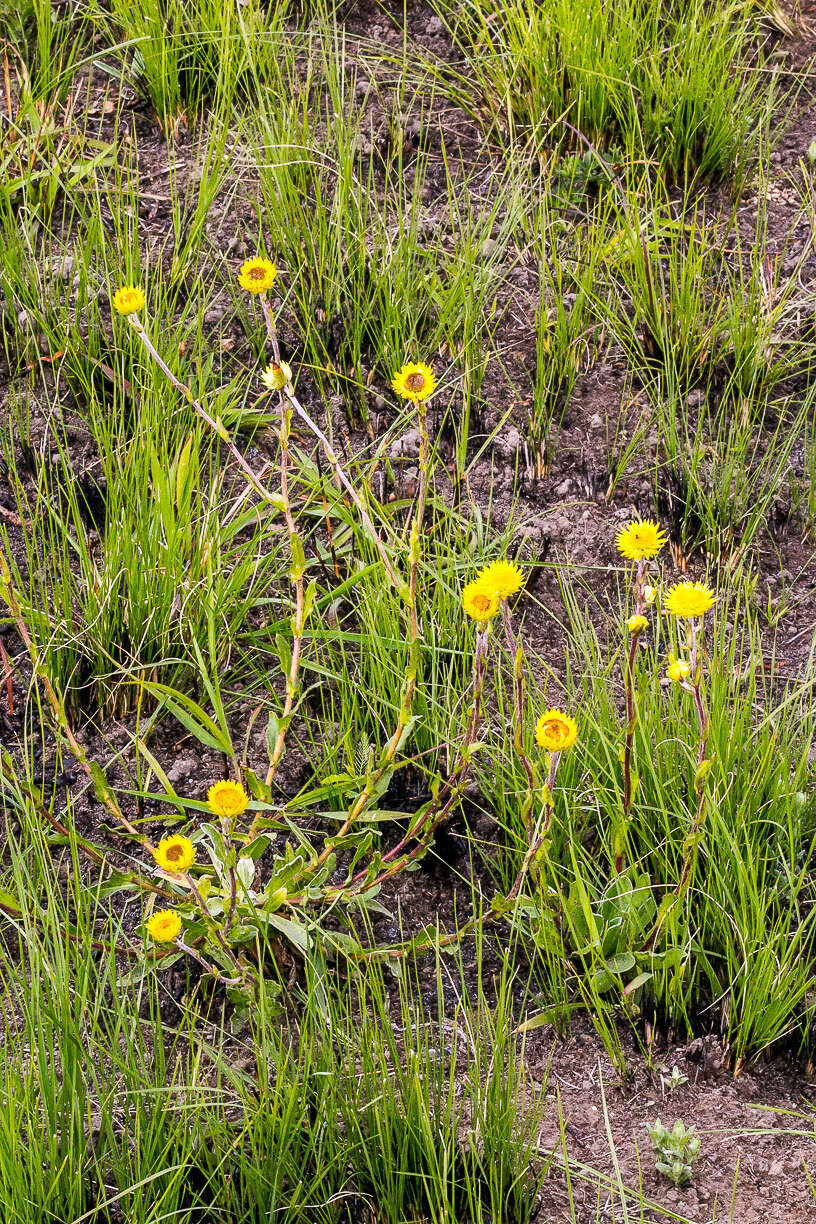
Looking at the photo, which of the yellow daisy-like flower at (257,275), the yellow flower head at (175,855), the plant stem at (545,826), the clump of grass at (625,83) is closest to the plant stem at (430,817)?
the plant stem at (545,826)

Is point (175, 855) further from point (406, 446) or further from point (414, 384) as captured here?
point (406, 446)

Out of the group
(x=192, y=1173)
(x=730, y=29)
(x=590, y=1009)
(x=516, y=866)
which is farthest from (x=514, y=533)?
(x=730, y=29)

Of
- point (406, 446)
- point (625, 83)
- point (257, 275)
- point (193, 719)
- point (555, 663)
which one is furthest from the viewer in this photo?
point (625, 83)

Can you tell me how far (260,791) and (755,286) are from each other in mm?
1582

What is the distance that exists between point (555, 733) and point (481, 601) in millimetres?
182

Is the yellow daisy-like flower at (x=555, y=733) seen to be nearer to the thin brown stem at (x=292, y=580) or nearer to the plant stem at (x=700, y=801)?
the plant stem at (x=700, y=801)

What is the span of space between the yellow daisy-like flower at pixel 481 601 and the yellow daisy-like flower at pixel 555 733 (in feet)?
0.47

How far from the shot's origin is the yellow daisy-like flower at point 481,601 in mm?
1396

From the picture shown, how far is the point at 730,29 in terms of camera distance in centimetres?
306

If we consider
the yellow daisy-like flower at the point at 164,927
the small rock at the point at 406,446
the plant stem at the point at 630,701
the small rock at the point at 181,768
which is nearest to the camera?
the yellow daisy-like flower at the point at 164,927

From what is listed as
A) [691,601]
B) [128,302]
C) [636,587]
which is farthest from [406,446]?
[691,601]

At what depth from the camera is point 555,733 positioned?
1.40 metres

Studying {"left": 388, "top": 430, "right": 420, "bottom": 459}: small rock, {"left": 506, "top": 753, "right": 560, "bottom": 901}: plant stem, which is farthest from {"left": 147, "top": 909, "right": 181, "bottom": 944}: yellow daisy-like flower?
{"left": 388, "top": 430, "right": 420, "bottom": 459}: small rock

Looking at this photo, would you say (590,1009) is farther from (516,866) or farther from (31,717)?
(31,717)
